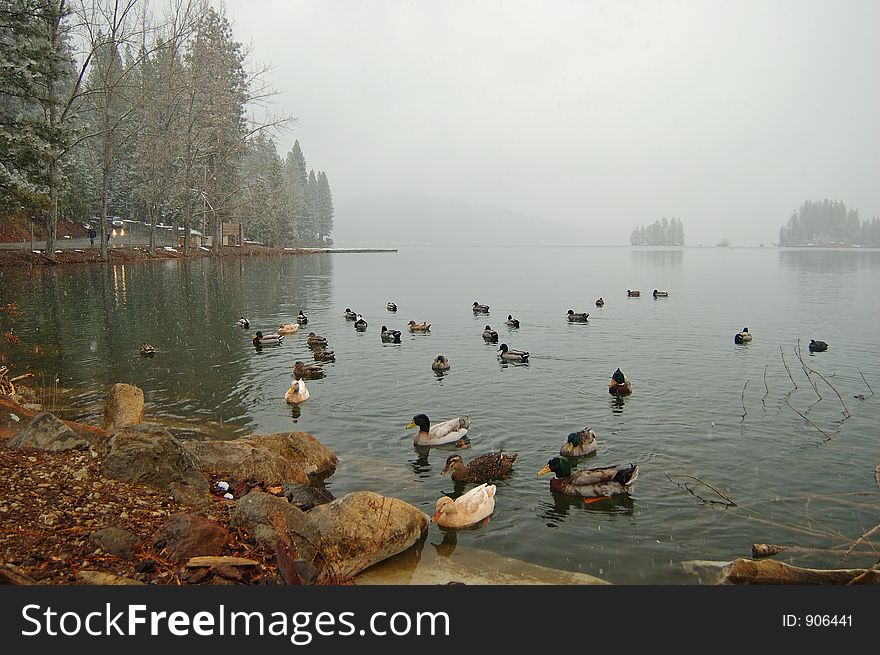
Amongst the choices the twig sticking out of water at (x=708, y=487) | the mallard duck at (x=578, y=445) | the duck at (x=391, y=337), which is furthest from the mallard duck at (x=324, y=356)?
the twig sticking out of water at (x=708, y=487)

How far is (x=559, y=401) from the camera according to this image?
1855 centimetres

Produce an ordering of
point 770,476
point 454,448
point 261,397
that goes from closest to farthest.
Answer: point 770,476 < point 454,448 < point 261,397

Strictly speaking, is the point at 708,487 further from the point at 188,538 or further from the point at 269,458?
the point at 188,538

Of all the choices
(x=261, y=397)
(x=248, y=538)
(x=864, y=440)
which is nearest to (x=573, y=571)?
(x=248, y=538)

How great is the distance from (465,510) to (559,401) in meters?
9.10

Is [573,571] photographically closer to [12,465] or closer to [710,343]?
[12,465]

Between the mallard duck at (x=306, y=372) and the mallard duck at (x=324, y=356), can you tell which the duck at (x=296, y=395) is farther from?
the mallard duck at (x=324, y=356)

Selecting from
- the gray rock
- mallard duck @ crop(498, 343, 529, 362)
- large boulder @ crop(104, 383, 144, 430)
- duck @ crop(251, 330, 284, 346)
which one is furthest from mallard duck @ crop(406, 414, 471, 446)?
duck @ crop(251, 330, 284, 346)

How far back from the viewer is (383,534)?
890cm

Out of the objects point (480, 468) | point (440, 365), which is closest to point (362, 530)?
point (480, 468)

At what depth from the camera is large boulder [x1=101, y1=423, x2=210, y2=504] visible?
8664mm

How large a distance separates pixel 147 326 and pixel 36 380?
36.0 feet

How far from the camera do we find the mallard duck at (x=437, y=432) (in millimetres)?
14273

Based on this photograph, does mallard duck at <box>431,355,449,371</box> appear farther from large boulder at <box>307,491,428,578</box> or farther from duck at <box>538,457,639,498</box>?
large boulder at <box>307,491,428,578</box>
